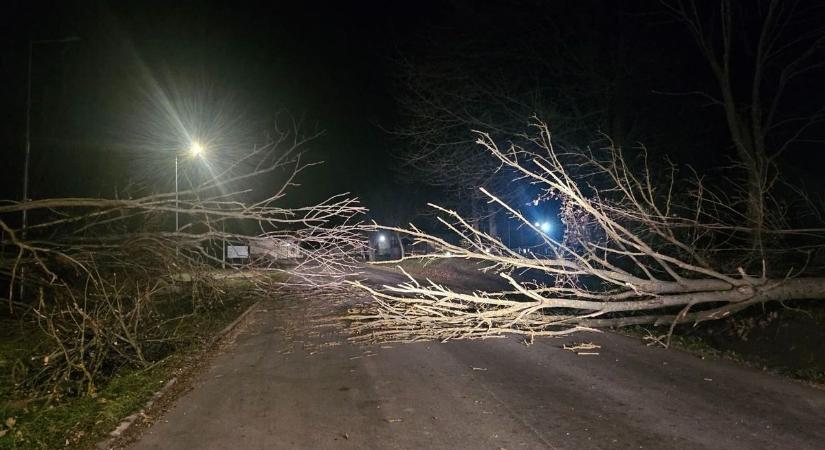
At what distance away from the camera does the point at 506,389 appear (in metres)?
6.82

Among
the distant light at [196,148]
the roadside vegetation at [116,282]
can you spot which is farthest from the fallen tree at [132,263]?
the distant light at [196,148]

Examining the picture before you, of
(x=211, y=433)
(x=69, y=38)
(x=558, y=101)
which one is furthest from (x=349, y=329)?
(x=558, y=101)

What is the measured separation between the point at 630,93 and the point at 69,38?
1455cm

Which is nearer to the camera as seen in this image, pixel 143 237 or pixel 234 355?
pixel 143 237

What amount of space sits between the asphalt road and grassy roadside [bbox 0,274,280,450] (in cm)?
52

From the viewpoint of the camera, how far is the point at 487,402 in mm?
6320

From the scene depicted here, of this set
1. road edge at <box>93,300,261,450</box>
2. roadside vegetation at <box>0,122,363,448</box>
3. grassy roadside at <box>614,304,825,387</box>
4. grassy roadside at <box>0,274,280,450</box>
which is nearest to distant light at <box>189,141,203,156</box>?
roadside vegetation at <box>0,122,363,448</box>

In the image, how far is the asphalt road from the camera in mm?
5230

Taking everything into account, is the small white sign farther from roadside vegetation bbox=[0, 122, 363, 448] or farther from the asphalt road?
the asphalt road

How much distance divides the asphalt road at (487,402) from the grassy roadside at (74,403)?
0.52 m

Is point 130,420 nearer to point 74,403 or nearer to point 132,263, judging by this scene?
point 74,403

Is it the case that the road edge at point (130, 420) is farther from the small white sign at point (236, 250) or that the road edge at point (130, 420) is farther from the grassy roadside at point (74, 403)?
the small white sign at point (236, 250)

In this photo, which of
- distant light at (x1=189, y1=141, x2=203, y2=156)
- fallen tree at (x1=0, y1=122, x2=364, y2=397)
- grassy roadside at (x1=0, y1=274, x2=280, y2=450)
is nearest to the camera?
grassy roadside at (x1=0, y1=274, x2=280, y2=450)

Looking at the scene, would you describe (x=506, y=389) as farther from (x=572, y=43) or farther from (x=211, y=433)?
(x=572, y=43)
